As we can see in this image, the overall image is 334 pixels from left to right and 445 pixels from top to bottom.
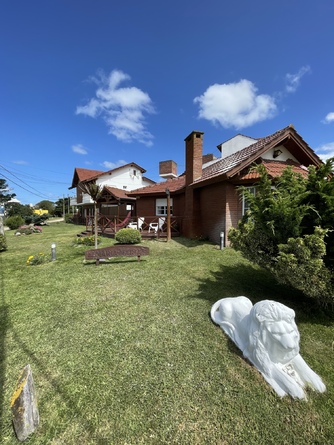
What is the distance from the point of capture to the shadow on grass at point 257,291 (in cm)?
421

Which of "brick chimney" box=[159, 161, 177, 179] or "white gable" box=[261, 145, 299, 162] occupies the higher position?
"brick chimney" box=[159, 161, 177, 179]

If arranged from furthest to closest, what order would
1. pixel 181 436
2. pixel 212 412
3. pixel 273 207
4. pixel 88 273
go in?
pixel 88 273, pixel 273 207, pixel 212 412, pixel 181 436

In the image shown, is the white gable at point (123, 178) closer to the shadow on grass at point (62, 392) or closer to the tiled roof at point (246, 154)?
the tiled roof at point (246, 154)

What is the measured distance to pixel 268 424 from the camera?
2.12m

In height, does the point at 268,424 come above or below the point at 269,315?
below

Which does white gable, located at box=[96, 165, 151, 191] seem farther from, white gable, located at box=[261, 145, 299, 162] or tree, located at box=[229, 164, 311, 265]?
tree, located at box=[229, 164, 311, 265]

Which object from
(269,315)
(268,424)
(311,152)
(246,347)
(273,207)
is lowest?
(268,424)

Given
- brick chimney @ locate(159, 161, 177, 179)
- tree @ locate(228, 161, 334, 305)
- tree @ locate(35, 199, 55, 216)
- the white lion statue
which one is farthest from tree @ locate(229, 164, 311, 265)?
tree @ locate(35, 199, 55, 216)

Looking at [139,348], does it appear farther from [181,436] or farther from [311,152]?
[311,152]

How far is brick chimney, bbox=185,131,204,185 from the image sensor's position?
12094 mm

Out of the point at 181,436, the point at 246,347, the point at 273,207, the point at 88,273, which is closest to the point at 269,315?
the point at 246,347

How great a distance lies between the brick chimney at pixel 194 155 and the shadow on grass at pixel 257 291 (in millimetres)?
7072

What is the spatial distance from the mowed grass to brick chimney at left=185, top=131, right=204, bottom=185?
8.06m

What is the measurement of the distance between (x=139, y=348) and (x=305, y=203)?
417cm
